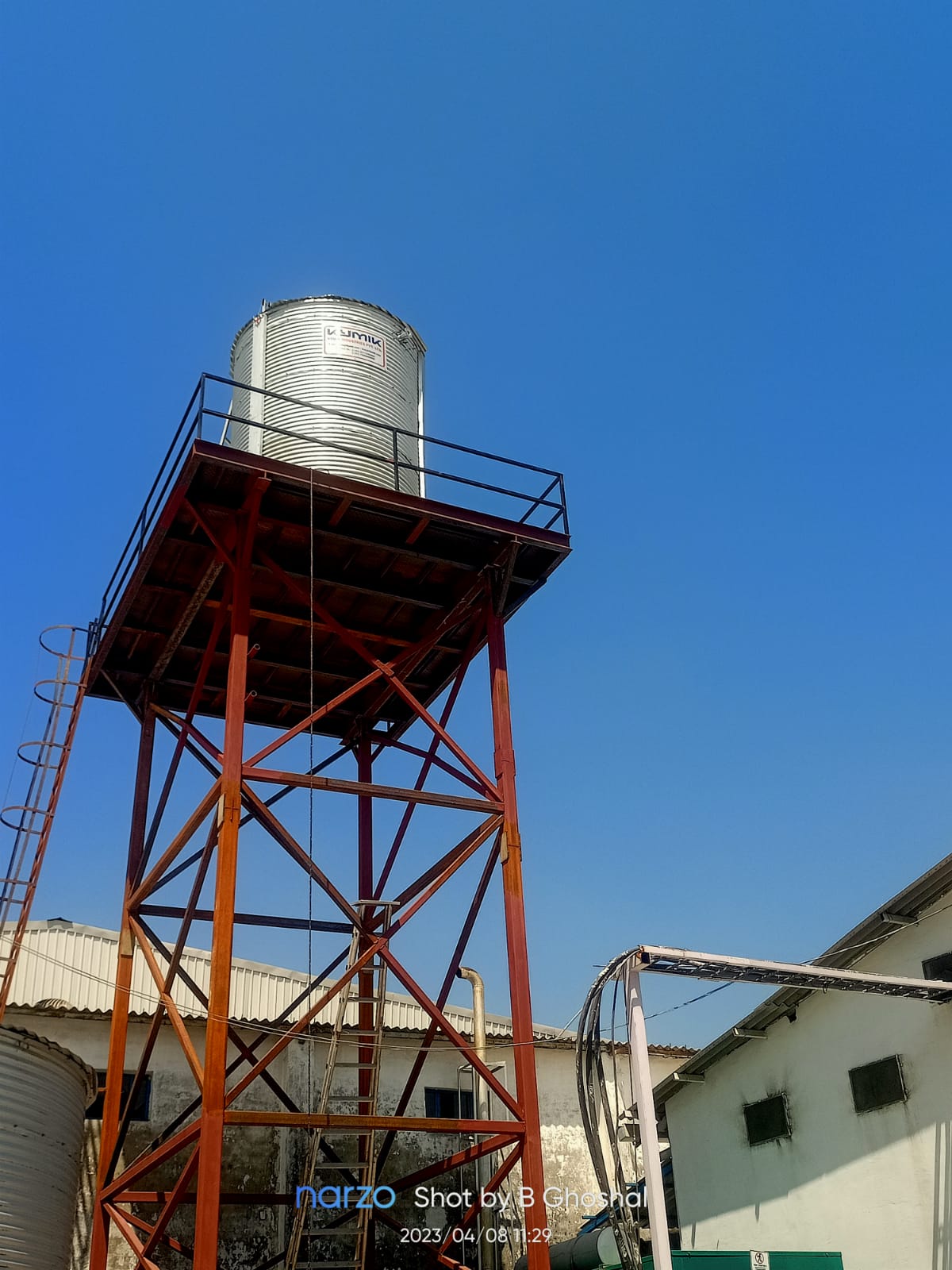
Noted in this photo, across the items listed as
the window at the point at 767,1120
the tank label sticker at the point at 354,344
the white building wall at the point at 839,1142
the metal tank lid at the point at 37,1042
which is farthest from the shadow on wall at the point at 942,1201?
the tank label sticker at the point at 354,344

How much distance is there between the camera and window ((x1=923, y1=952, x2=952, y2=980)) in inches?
612

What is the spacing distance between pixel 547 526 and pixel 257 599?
4.02 metres

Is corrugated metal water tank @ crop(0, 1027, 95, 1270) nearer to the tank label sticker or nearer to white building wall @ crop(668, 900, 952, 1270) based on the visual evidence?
the tank label sticker

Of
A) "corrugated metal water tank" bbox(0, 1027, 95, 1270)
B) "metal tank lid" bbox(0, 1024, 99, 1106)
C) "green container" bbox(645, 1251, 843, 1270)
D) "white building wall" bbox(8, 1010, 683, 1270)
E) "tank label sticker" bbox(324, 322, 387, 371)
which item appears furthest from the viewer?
"white building wall" bbox(8, 1010, 683, 1270)

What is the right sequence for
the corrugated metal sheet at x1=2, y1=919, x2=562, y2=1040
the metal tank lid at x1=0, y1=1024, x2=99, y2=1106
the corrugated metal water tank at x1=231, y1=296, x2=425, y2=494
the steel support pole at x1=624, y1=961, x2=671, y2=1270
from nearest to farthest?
the steel support pole at x1=624, y1=961, x2=671, y2=1270 < the metal tank lid at x1=0, y1=1024, x2=99, y2=1106 < the corrugated metal water tank at x1=231, y1=296, x2=425, y2=494 < the corrugated metal sheet at x1=2, y1=919, x2=562, y2=1040

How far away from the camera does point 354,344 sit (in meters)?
16.2

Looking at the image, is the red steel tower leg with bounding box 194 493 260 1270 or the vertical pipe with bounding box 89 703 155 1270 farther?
the vertical pipe with bounding box 89 703 155 1270

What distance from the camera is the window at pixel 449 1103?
831 inches

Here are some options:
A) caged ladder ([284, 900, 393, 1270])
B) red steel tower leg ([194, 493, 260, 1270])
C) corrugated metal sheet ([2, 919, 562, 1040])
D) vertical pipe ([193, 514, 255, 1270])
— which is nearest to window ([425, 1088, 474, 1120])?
corrugated metal sheet ([2, 919, 562, 1040])

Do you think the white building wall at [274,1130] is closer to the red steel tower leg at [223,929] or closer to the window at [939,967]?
the red steel tower leg at [223,929]

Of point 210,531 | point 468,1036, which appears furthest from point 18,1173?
point 468,1036

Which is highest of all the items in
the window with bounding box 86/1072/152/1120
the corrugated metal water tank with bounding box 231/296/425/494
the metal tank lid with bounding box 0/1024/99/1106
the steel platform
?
the corrugated metal water tank with bounding box 231/296/425/494

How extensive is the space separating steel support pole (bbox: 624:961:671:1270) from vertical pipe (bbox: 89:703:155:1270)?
20.9ft

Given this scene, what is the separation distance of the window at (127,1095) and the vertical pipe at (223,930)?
5.93 meters
